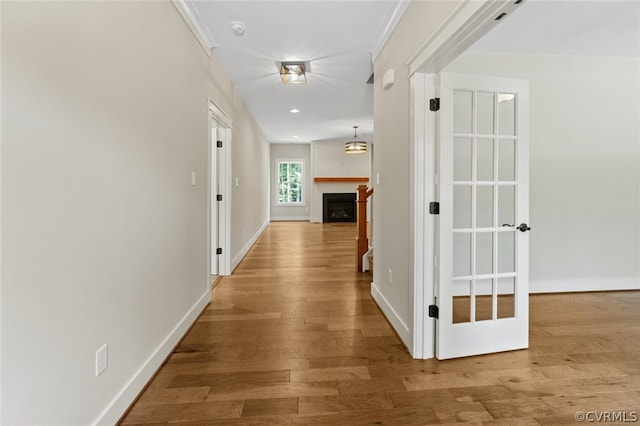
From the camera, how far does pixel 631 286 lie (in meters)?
3.27

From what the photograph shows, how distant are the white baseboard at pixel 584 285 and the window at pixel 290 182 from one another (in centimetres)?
755

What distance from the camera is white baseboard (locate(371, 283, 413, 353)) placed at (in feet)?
6.98

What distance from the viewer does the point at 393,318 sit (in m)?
2.44

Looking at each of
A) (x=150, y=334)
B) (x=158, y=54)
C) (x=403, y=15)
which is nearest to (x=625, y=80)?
(x=403, y=15)

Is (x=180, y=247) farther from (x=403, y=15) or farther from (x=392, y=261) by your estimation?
(x=403, y=15)

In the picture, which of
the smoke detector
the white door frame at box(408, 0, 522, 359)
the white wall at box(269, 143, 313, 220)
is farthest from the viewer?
the white wall at box(269, 143, 313, 220)

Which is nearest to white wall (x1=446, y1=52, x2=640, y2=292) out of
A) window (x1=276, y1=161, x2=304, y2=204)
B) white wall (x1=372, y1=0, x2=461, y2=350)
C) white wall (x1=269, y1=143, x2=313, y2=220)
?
white wall (x1=372, y1=0, x2=461, y2=350)

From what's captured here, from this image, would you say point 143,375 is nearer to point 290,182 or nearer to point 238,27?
point 238,27

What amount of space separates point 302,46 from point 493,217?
93.0 inches

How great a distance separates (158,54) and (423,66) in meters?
1.71

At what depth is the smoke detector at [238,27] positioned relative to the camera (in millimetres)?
2525

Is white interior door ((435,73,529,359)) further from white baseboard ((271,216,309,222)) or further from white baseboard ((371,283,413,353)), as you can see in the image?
white baseboard ((271,216,309,222))

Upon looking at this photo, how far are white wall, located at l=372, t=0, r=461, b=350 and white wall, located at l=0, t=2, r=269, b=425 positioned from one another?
169cm

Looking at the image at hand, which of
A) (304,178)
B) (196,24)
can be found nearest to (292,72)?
(196,24)
